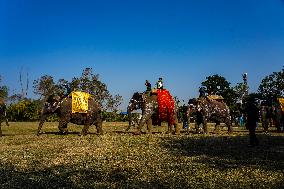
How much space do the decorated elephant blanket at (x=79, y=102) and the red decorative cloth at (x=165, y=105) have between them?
4.31 metres

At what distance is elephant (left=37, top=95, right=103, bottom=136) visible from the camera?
24016 millimetres

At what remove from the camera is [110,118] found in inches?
2781

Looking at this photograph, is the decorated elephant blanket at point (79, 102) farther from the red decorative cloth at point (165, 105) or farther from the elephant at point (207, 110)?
the elephant at point (207, 110)

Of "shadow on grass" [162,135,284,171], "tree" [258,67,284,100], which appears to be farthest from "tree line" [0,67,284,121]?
"shadow on grass" [162,135,284,171]

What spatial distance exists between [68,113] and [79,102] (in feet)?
2.93

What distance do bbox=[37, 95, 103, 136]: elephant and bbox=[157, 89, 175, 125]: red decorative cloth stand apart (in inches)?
151

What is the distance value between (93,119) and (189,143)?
8.74 m

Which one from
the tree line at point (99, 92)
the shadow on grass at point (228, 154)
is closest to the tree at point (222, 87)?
the tree line at point (99, 92)

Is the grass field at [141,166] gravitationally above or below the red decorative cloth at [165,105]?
below

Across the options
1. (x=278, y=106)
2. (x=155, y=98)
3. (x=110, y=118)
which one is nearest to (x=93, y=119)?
(x=155, y=98)

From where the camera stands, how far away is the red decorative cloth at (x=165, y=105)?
79.1ft

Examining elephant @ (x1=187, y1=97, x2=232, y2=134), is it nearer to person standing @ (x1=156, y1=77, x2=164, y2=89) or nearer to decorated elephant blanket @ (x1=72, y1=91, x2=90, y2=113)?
person standing @ (x1=156, y1=77, x2=164, y2=89)

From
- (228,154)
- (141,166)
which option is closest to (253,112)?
(228,154)

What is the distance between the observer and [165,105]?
79.4ft
